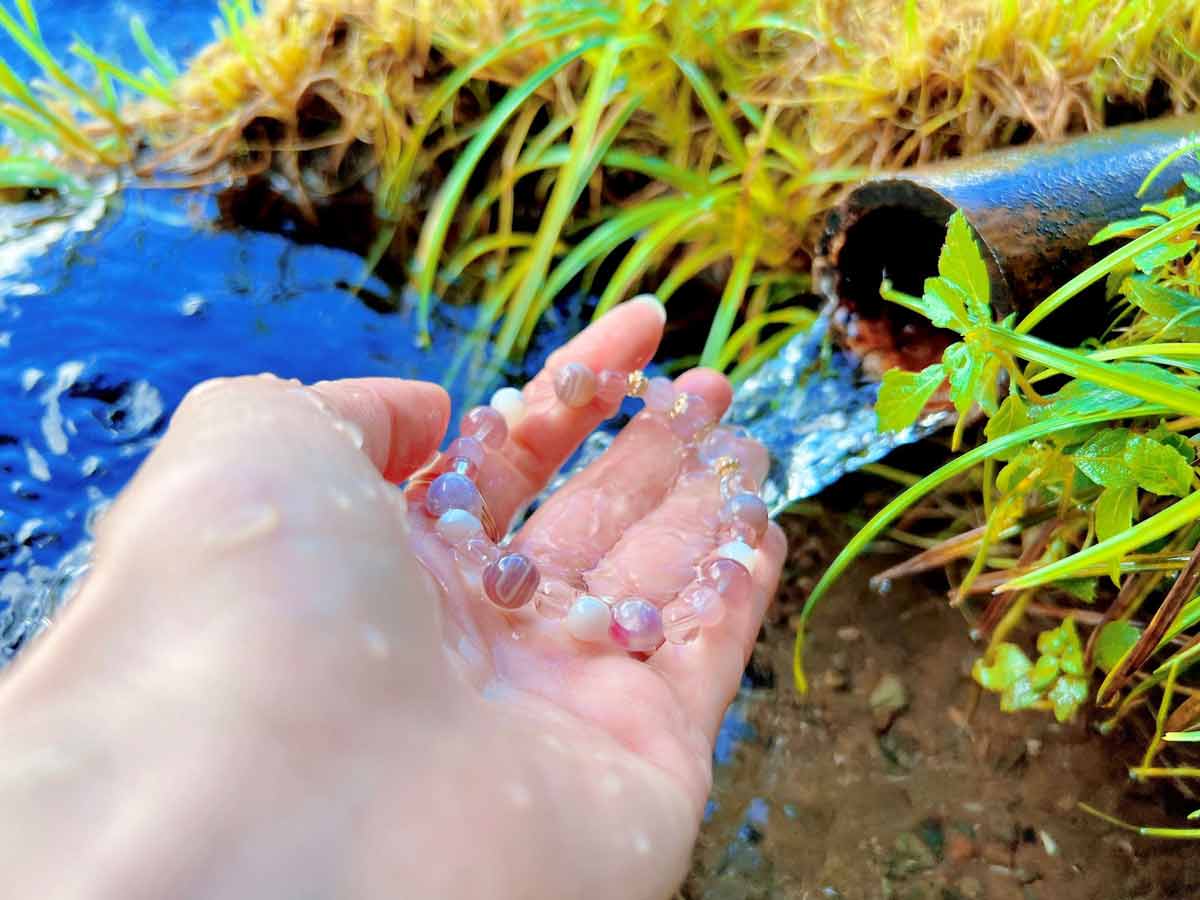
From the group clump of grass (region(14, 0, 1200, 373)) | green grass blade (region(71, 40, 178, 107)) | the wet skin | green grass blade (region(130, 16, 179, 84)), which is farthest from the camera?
green grass blade (region(130, 16, 179, 84))

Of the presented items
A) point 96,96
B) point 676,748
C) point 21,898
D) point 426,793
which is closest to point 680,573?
point 676,748

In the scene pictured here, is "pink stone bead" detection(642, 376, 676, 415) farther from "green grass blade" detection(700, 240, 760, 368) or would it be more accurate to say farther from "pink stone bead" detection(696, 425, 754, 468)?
"green grass blade" detection(700, 240, 760, 368)

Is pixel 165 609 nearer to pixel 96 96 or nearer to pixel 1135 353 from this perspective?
pixel 1135 353

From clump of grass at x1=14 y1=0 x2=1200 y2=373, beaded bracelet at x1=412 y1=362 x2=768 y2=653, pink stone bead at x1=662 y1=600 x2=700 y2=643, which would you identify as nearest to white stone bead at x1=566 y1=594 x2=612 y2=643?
beaded bracelet at x1=412 y1=362 x2=768 y2=653

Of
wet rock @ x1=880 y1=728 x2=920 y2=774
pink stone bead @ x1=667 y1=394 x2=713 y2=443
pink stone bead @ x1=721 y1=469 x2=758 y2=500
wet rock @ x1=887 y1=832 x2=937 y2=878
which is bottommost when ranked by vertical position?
wet rock @ x1=887 y1=832 x2=937 y2=878

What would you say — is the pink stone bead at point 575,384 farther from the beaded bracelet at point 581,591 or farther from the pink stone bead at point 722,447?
the pink stone bead at point 722,447

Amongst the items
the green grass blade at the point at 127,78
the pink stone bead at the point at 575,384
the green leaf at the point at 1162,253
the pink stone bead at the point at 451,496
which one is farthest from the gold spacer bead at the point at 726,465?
the green grass blade at the point at 127,78
